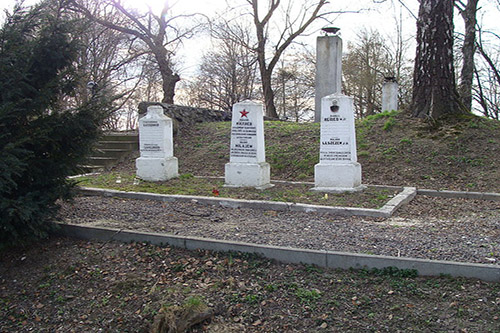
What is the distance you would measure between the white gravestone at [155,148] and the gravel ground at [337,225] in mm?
Result: 2151

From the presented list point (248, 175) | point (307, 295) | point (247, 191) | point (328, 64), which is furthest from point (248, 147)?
point (328, 64)

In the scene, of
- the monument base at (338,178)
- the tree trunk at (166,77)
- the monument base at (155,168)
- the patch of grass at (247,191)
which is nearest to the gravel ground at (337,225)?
the patch of grass at (247,191)

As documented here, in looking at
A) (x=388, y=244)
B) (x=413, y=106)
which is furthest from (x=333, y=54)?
(x=388, y=244)

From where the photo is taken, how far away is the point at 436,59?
33.2 ft

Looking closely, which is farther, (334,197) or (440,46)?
(440,46)

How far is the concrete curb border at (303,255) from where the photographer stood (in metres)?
3.69

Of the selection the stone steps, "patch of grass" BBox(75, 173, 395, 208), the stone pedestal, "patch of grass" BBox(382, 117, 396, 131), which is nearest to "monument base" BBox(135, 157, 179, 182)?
"patch of grass" BBox(75, 173, 395, 208)

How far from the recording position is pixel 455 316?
10.5ft

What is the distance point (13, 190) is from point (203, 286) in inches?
102

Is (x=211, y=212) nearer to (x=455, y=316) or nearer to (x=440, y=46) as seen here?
(x=455, y=316)

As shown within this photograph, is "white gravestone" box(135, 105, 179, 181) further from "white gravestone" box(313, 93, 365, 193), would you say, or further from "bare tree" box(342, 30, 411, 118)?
"bare tree" box(342, 30, 411, 118)

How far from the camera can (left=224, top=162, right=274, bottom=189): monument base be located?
Result: 8.32m

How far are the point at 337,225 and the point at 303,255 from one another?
1452 mm

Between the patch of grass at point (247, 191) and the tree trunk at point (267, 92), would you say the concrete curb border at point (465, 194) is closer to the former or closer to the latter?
the patch of grass at point (247, 191)
